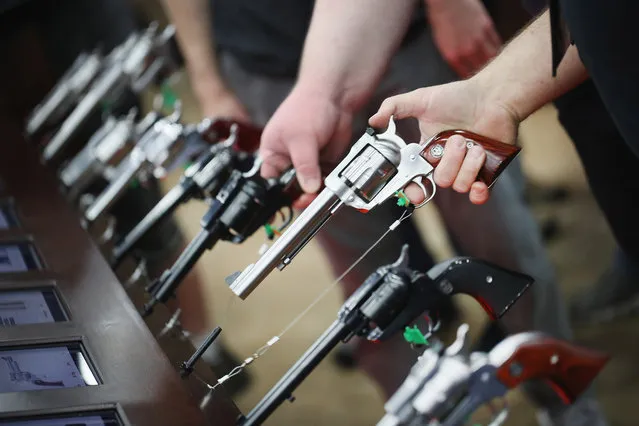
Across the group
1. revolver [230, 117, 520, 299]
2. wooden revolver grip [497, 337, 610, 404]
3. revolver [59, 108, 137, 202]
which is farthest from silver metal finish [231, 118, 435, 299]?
revolver [59, 108, 137, 202]

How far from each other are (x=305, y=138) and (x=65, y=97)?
115 cm

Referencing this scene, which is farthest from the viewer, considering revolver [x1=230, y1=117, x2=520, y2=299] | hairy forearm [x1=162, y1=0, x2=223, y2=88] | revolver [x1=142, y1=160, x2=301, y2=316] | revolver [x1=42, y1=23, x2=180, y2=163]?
revolver [x1=42, y1=23, x2=180, y2=163]

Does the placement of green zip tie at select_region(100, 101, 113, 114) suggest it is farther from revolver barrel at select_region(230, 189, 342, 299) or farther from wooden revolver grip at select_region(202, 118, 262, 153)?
revolver barrel at select_region(230, 189, 342, 299)

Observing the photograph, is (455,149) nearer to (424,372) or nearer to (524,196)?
(424,372)

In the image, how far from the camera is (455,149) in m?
1.02

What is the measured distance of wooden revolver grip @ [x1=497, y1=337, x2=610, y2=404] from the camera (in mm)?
973

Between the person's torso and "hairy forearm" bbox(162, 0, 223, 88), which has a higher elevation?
"hairy forearm" bbox(162, 0, 223, 88)

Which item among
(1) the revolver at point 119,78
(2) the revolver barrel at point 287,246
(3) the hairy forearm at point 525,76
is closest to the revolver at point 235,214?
(2) the revolver barrel at point 287,246

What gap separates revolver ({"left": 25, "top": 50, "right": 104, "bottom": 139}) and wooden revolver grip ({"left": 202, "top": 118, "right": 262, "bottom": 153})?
0.73m

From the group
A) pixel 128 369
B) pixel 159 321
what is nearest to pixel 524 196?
pixel 159 321

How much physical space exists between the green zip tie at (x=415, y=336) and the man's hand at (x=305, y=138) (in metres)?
0.23

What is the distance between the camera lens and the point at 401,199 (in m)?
1.05

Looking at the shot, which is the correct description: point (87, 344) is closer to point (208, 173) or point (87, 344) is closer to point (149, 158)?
point (208, 173)

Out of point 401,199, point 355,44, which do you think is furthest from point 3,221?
point 401,199
